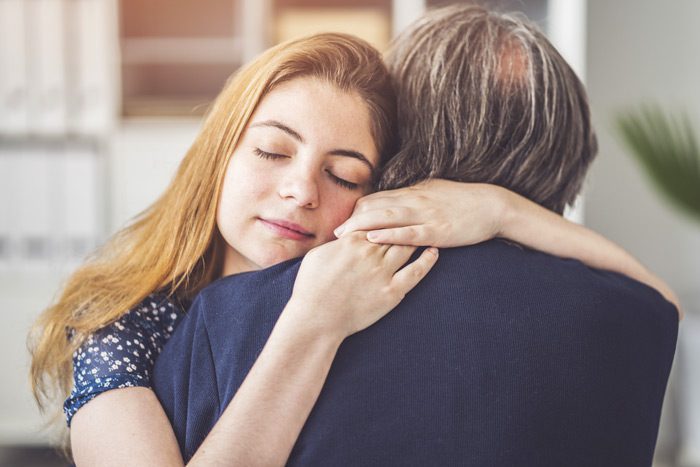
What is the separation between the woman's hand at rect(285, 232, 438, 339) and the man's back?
0.06ft

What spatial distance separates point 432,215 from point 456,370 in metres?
0.21

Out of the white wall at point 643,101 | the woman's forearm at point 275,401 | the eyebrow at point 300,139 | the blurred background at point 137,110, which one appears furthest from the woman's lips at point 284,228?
the white wall at point 643,101

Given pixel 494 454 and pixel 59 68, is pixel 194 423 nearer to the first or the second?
pixel 494 454

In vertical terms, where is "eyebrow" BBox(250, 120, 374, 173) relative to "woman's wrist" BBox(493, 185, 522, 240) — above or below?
above

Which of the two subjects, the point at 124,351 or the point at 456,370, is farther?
the point at 124,351

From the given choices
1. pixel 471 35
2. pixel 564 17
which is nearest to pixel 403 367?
pixel 471 35

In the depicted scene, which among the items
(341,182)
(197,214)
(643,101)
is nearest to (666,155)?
(643,101)

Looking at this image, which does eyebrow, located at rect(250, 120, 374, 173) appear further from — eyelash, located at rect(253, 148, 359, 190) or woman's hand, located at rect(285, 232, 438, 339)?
woman's hand, located at rect(285, 232, 438, 339)

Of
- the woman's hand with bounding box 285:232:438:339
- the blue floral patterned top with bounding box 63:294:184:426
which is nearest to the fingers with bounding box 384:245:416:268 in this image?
the woman's hand with bounding box 285:232:438:339

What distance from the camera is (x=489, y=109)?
3.35ft

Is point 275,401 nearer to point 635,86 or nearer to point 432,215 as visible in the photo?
point 432,215

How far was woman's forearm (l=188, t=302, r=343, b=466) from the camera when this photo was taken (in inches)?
30.1

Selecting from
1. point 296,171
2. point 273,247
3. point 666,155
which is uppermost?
point 296,171

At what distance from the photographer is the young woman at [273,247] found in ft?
2.57
